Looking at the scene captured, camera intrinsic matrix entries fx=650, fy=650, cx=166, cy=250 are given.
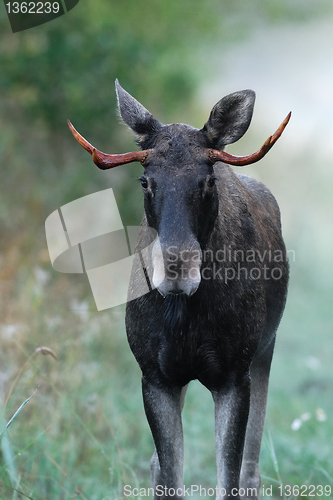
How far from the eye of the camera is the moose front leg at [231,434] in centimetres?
362

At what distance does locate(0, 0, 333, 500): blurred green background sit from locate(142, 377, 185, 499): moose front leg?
0.94 meters

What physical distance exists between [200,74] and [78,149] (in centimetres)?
396

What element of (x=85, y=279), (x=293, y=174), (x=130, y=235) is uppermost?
(x=130, y=235)

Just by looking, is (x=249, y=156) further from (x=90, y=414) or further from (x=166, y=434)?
(x=90, y=414)

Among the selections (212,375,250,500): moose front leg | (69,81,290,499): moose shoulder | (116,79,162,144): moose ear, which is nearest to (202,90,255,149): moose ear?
(69,81,290,499): moose shoulder

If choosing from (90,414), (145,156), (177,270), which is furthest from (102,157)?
(90,414)

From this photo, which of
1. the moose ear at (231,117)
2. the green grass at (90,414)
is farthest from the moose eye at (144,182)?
the green grass at (90,414)

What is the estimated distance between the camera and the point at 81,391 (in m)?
6.61

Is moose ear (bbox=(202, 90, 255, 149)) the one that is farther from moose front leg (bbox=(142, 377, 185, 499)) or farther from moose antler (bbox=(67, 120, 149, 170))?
moose front leg (bbox=(142, 377, 185, 499))

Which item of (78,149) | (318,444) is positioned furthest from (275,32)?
(318,444)

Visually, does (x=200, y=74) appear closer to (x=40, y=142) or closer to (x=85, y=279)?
(x=40, y=142)

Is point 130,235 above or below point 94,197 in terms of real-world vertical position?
above

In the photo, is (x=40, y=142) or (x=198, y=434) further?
(x=40, y=142)

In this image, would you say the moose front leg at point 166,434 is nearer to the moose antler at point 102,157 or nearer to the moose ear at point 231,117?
the moose antler at point 102,157
